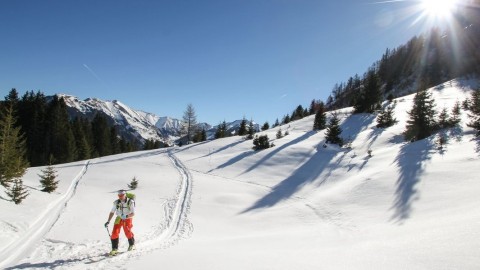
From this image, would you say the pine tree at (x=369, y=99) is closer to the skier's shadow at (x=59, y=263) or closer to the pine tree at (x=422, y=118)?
the pine tree at (x=422, y=118)

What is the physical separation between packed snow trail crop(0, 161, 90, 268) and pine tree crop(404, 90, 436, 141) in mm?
29159

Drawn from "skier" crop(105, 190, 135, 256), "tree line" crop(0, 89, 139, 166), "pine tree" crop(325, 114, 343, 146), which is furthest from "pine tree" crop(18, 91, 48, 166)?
"skier" crop(105, 190, 135, 256)

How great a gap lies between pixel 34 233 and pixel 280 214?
12.0 meters

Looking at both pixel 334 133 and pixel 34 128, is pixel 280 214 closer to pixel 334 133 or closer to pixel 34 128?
pixel 334 133

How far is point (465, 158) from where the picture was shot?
17062 millimetres

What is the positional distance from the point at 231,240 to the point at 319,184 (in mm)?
12179

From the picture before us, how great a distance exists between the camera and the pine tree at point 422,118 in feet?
90.5

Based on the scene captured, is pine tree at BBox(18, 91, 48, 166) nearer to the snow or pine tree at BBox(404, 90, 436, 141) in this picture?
the snow

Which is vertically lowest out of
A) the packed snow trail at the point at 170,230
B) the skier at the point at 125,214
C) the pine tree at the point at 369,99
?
the packed snow trail at the point at 170,230

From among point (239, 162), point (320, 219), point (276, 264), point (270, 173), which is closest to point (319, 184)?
point (270, 173)

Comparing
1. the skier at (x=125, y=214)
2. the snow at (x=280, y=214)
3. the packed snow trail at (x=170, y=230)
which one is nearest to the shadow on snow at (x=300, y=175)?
the snow at (x=280, y=214)

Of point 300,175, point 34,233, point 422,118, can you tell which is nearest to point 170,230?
point 34,233

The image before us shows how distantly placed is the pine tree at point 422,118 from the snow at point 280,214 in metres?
2.41

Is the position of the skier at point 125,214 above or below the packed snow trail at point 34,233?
above
